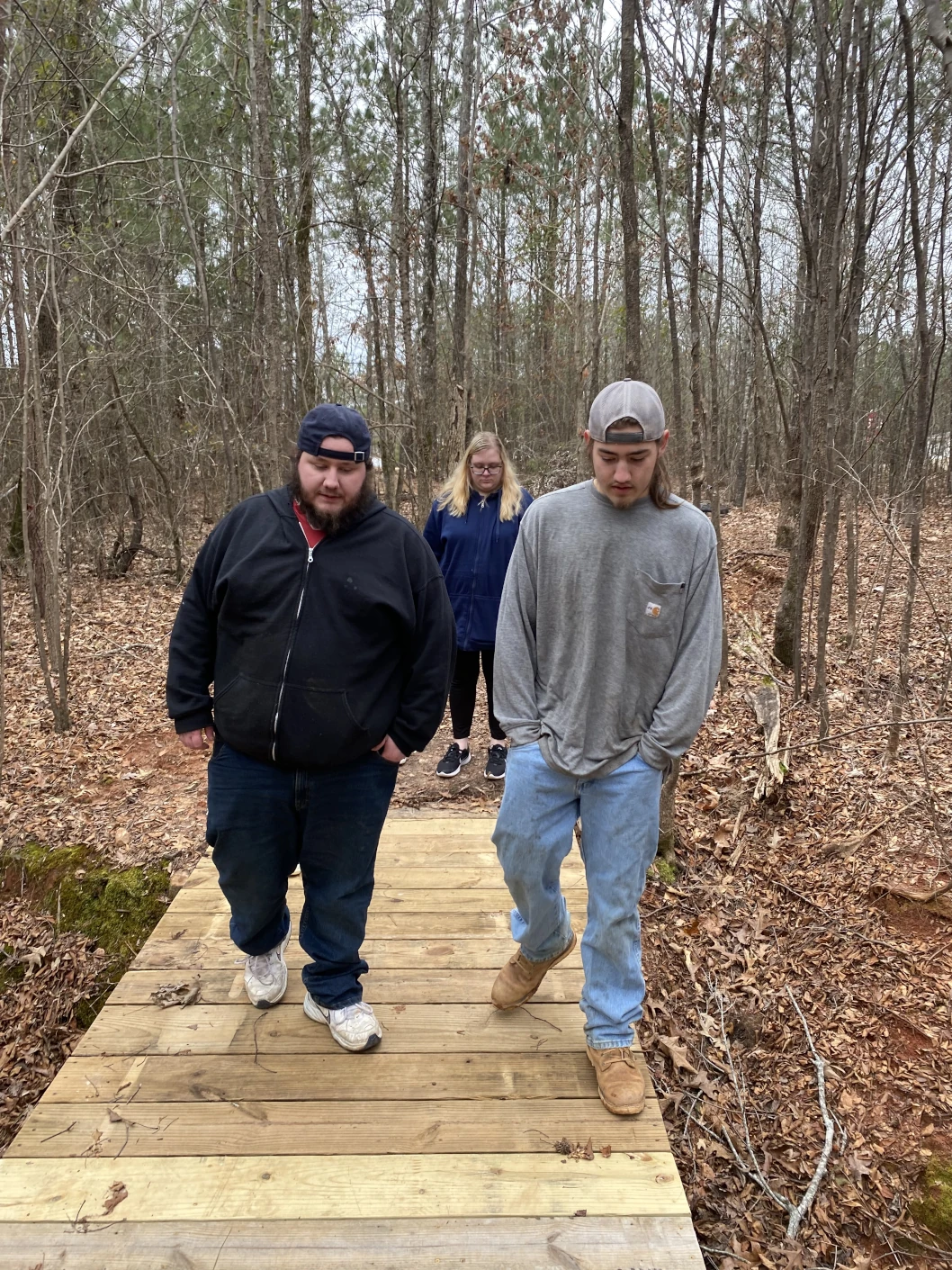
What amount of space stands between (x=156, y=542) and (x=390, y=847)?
9.55 metres

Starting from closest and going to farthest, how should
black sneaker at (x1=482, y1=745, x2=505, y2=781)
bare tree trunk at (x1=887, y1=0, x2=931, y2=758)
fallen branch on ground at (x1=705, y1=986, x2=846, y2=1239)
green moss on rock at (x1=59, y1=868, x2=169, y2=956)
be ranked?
fallen branch on ground at (x1=705, y1=986, x2=846, y2=1239) → green moss on rock at (x1=59, y1=868, x2=169, y2=956) → bare tree trunk at (x1=887, y1=0, x2=931, y2=758) → black sneaker at (x1=482, y1=745, x2=505, y2=781)

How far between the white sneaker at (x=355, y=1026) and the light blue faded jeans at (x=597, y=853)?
69 centimetres

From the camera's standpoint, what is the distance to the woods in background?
510 centimetres

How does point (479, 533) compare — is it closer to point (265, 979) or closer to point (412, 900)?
point (412, 900)

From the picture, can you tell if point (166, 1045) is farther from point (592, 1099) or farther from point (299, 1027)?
point (592, 1099)

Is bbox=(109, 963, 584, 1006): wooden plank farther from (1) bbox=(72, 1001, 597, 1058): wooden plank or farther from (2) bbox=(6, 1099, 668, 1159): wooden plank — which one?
(2) bbox=(6, 1099, 668, 1159): wooden plank

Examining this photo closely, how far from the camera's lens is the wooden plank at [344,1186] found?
6.53ft

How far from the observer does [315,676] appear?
223 centimetres

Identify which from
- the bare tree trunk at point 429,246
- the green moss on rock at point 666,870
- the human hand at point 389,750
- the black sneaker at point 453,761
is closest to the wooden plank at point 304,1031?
the human hand at point 389,750

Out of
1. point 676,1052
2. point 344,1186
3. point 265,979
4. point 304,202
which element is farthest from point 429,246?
point 344,1186

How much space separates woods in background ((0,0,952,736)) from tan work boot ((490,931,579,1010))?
279 cm

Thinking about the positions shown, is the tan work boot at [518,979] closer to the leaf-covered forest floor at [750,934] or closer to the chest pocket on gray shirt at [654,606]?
the leaf-covered forest floor at [750,934]

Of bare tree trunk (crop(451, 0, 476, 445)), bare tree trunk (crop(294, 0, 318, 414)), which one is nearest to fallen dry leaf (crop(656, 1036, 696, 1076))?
bare tree trunk (crop(451, 0, 476, 445))

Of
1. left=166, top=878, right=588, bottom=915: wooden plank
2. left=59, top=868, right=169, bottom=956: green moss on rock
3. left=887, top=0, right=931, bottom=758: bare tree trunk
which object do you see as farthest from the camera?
left=887, top=0, right=931, bottom=758: bare tree trunk
